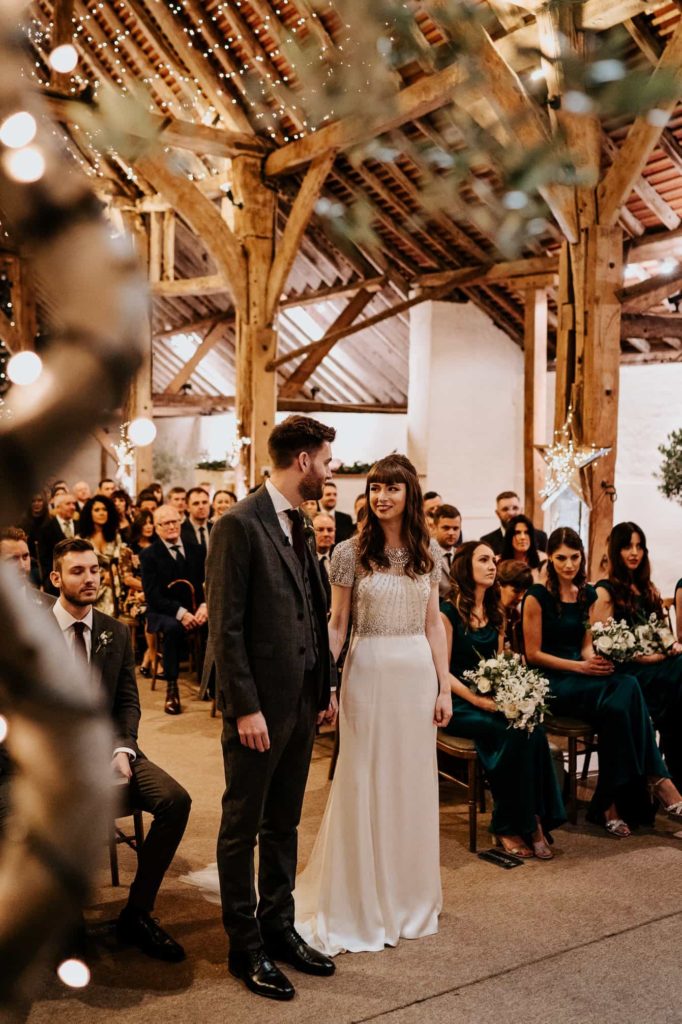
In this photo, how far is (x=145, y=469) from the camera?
1383 centimetres

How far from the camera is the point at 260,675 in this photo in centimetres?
300

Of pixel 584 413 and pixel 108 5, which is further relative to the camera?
pixel 108 5

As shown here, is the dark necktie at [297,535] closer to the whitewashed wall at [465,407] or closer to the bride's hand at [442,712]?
the bride's hand at [442,712]

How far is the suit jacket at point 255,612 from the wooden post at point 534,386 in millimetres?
7743

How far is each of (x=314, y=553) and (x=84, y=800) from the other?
9.23ft

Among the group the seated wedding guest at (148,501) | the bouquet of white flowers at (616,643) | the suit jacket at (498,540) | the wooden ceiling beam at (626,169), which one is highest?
the wooden ceiling beam at (626,169)

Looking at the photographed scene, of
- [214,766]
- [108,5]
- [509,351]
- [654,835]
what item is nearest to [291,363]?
[509,351]

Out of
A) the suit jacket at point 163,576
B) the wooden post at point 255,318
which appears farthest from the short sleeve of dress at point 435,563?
the wooden post at point 255,318

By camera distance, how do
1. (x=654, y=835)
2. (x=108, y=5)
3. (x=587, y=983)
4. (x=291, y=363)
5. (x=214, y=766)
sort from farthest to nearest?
1. (x=291, y=363)
2. (x=108, y=5)
3. (x=214, y=766)
4. (x=654, y=835)
5. (x=587, y=983)

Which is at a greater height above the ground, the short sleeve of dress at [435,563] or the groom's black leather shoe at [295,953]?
the short sleeve of dress at [435,563]

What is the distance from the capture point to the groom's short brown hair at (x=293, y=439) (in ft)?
9.79

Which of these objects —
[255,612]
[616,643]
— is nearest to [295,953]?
[255,612]

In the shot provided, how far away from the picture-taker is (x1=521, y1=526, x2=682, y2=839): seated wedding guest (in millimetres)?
4574

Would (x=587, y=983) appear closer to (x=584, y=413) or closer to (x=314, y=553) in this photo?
(x=314, y=553)
